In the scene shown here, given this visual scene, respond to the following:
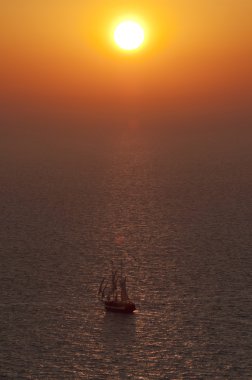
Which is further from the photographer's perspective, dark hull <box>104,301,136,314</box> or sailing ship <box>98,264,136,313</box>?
sailing ship <box>98,264,136,313</box>

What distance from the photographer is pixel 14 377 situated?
13400 cm

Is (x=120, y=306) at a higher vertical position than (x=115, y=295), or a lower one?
lower

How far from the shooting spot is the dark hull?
535ft

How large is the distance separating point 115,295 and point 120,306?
4.15 m

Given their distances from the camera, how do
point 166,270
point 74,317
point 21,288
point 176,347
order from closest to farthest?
point 176,347
point 74,317
point 21,288
point 166,270

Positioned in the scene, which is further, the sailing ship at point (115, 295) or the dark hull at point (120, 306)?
the sailing ship at point (115, 295)

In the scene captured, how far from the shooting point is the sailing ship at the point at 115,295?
6442 inches

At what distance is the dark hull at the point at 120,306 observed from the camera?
16300 centimetres

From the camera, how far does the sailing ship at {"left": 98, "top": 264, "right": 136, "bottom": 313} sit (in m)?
164

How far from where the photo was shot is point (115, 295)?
166750mm

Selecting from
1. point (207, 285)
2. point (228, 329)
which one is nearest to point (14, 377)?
point (228, 329)

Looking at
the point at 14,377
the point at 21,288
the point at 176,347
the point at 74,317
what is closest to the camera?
the point at 14,377

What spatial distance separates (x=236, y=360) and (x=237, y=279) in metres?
43.2

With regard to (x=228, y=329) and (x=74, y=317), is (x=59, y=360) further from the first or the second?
(x=228, y=329)
